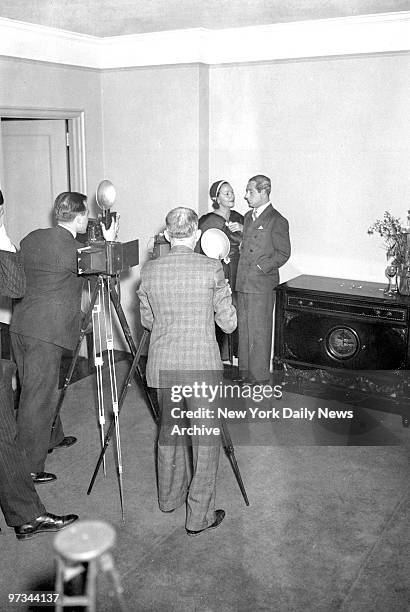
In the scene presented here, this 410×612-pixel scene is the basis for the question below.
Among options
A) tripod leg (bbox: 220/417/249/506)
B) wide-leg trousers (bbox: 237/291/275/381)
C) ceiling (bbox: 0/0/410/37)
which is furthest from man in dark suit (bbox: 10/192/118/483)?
wide-leg trousers (bbox: 237/291/275/381)

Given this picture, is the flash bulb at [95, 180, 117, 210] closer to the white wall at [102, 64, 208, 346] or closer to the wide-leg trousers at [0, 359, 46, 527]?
the wide-leg trousers at [0, 359, 46, 527]

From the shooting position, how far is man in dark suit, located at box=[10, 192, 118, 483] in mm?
3469

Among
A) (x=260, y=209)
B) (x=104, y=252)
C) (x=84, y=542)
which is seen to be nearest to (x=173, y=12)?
(x=260, y=209)

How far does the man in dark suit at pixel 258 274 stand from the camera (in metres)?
4.82

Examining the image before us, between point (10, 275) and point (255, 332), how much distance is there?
2.31 m

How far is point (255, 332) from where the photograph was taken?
4984 mm

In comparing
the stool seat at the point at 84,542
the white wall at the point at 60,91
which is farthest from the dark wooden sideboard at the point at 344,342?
the stool seat at the point at 84,542

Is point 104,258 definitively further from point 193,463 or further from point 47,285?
point 193,463

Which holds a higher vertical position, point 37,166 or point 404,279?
point 37,166

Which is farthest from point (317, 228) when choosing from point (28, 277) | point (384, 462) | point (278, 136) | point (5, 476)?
point (5, 476)

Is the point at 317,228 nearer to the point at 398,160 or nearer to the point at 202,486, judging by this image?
the point at 398,160

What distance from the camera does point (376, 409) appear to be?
475 centimetres

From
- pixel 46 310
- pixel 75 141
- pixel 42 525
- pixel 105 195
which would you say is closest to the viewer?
pixel 42 525

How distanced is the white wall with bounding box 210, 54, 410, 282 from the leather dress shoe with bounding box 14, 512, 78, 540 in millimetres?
2815
